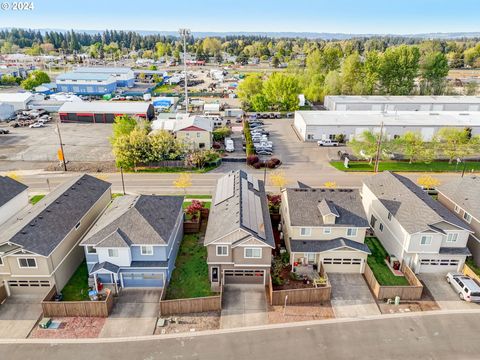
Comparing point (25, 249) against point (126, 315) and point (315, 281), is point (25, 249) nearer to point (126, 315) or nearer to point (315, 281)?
point (126, 315)

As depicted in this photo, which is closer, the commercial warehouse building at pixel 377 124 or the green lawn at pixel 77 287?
the green lawn at pixel 77 287

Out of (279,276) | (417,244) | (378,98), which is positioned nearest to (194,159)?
(279,276)

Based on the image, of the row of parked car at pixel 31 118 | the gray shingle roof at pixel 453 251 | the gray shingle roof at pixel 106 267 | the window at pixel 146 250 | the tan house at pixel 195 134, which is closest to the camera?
the gray shingle roof at pixel 106 267

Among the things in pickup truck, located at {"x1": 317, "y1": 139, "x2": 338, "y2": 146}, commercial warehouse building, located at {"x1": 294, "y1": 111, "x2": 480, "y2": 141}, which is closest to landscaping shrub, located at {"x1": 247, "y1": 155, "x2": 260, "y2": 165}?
pickup truck, located at {"x1": 317, "y1": 139, "x2": 338, "y2": 146}

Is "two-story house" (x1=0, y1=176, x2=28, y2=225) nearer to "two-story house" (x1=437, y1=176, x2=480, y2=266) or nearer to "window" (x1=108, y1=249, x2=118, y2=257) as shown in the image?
"window" (x1=108, y1=249, x2=118, y2=257)

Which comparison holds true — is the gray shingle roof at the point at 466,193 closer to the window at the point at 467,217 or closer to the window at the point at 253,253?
the window at the point at 467,217

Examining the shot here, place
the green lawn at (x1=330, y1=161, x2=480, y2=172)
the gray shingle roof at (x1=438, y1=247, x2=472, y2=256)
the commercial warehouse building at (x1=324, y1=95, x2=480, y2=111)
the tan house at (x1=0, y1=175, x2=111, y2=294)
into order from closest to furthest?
the tan house at (x1=0, y1=175, x2=111, y2=294) → the gray shingle roof at (x1=438, y1=247, x2=472, y2=256) → the green lawn at (x1=330, y1=161, x2=480, y2=172) → the commercial warehouse building at (x1=324, y1=95, x2=480, y2=111)

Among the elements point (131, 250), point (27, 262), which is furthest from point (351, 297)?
point (27, 262)

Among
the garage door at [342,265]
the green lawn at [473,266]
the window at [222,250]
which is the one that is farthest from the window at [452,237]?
the window at [222,250]
